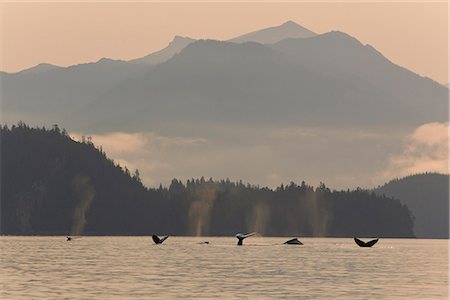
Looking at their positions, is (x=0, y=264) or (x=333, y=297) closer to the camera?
(x=333, y=297)

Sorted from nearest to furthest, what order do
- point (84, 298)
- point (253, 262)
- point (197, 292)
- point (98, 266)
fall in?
1. point (84, 298)
2. point (197, 292)
3. point (98, 266)
4. point (253, 262)

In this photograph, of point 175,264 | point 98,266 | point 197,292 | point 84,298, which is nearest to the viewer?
point 84,298

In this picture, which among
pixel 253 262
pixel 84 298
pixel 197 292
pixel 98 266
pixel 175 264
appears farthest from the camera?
pixel 253 262

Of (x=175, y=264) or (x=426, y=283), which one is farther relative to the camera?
(x=175, y=264)

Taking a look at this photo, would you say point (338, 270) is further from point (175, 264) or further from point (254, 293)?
point (254, 293)

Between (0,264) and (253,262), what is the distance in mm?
35833

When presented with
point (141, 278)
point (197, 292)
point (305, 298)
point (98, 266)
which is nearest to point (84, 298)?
point (197, 292)

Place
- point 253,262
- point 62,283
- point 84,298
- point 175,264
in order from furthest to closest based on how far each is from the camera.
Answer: point 253,262
point 175,264
point 62,283
point 84,298

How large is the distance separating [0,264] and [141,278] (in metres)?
30.9

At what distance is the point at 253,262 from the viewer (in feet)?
523

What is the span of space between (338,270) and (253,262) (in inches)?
840

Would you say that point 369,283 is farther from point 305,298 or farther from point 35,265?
point 35,265

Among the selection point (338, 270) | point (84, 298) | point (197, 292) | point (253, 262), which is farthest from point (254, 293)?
point (253, 262)

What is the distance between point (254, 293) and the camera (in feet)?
327
